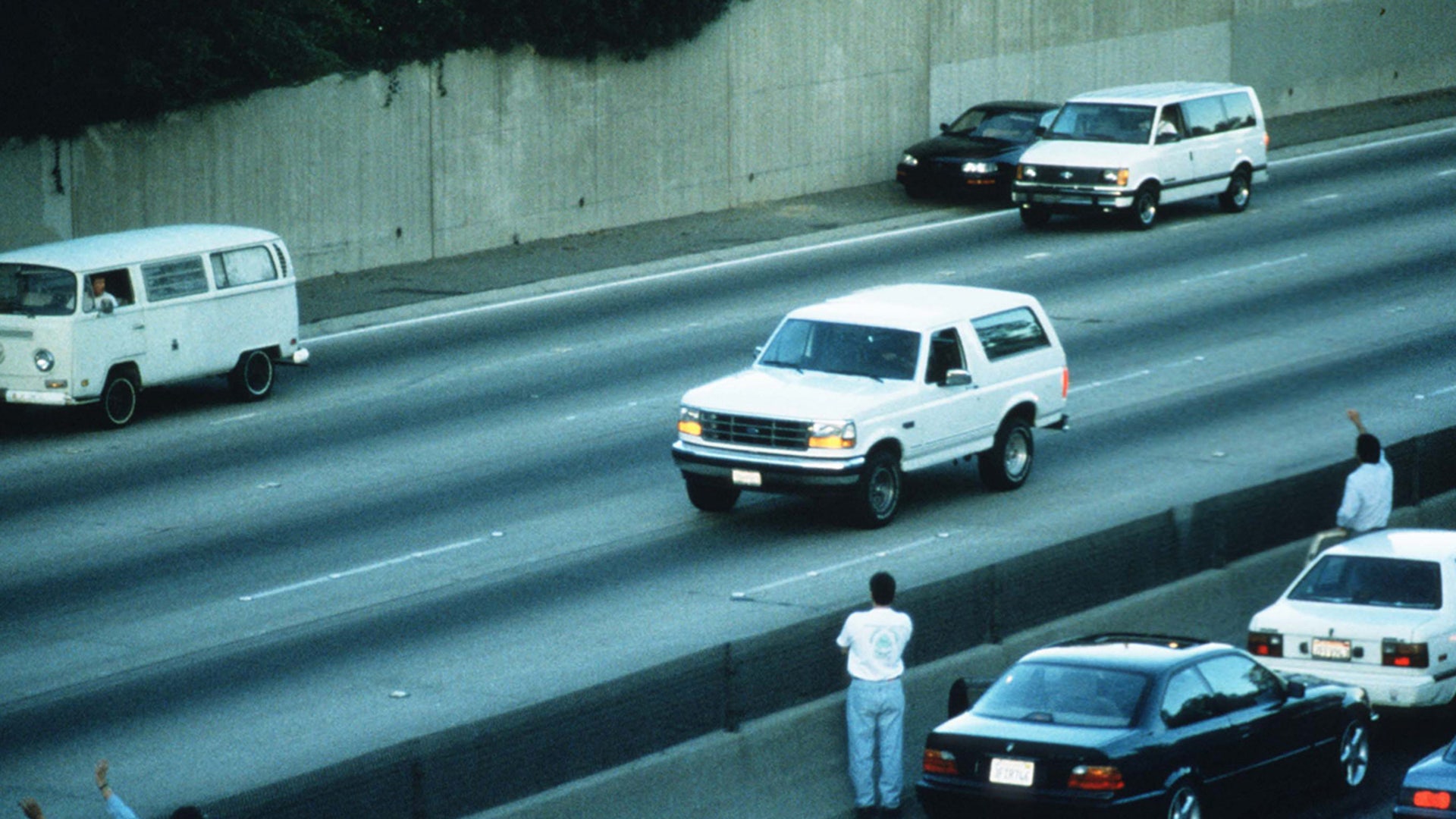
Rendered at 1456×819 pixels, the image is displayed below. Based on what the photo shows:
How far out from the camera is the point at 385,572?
18953 millimetres

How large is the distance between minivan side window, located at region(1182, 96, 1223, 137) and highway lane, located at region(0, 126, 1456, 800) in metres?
2.10

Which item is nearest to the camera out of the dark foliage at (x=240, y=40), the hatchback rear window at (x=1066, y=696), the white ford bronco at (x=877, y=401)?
the hatchback rear window at (x=1066, y=696)

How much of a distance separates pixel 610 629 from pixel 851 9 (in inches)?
1026

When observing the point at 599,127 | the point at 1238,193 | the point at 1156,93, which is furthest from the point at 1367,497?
the point at 599,127

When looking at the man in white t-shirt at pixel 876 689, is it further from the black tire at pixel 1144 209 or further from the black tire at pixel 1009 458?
the black tire at pixel 1144 209

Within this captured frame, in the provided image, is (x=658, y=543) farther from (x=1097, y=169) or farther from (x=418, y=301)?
(x=1097, y=169)

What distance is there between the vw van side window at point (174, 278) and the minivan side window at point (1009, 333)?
29.8 feet

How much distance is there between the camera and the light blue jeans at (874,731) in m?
13.9

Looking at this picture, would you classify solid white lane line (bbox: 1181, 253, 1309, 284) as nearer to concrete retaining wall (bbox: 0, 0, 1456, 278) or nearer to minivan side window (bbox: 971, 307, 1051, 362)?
concrete retaining wall (bbox: 0, 0, 1456, 278)

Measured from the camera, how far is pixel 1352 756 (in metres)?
→ 15.0

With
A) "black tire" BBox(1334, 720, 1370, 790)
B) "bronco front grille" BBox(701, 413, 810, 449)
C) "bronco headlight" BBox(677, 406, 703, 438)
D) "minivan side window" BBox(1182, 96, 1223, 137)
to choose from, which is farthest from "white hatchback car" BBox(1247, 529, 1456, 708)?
"minivan side window" BBox(1182, 96, 1223, 137)

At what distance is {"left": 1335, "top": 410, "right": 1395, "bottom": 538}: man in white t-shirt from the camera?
18.3 metres

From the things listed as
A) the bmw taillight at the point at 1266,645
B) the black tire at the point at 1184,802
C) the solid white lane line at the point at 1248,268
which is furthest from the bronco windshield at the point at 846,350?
the solid white lane line at the point at 1248,268

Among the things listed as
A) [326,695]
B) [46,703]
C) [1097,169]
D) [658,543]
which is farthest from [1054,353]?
[1097,169]
